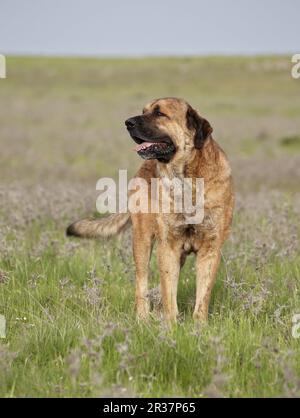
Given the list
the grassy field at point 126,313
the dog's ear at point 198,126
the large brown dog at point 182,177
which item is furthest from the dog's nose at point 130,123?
the grassy field at point 126,313

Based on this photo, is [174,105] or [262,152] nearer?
[174,105]

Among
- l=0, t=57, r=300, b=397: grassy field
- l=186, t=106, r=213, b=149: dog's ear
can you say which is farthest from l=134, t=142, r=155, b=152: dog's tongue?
l=0, t=57, r=300, b=397: grassy field

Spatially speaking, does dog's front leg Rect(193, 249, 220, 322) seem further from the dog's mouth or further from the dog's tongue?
the dog's tongue

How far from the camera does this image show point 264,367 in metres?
4.02

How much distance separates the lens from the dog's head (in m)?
5.53

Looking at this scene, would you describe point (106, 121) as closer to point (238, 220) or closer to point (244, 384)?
point (238, 220)

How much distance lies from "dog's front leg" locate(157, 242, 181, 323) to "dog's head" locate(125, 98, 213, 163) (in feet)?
2.34

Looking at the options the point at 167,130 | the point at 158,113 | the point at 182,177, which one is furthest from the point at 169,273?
the point at 158,113

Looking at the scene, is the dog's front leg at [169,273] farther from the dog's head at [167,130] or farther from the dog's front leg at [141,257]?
the dog's head at [167,130]

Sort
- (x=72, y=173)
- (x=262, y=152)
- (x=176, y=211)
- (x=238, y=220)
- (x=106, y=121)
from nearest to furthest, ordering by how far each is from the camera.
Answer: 1. (x=176, y=211)
2. (x=238, y=220)
3. (x=72, y=173)
4. (x=262, y=152)
5. (x=106, y=121)

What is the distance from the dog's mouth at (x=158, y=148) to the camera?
5.57 m

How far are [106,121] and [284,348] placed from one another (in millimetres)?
26859

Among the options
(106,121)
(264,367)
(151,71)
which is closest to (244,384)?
(264,367)

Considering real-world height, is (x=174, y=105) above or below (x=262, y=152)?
below
